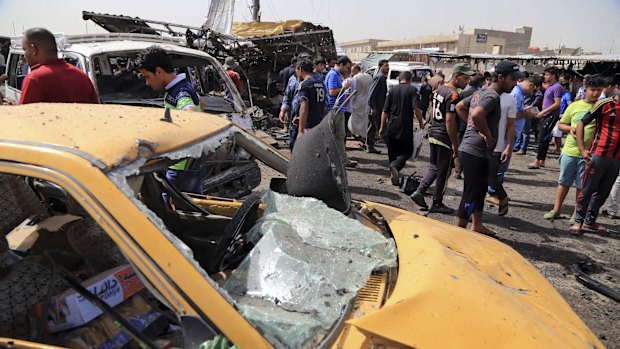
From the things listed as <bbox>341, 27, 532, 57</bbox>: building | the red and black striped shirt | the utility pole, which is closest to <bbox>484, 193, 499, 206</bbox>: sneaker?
the red and black striped shirt

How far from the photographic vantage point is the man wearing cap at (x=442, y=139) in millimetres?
4637

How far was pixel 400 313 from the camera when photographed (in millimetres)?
1486

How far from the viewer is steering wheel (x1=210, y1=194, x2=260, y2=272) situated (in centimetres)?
184

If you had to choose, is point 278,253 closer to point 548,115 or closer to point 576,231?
point 576,231

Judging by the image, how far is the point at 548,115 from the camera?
27.5 ft

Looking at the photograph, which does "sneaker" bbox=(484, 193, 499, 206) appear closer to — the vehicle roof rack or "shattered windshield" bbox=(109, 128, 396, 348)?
"shattered windshield" bbox=(109, 128, 396, 348)

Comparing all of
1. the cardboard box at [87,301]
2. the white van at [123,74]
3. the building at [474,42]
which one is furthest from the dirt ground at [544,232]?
the building at [474,42]

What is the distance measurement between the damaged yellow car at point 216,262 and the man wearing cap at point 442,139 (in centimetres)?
247

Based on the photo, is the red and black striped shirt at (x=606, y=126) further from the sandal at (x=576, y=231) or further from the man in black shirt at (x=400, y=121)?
the man in black shirt at (x=400, y=121)

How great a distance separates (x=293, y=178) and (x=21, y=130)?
4.43 feet

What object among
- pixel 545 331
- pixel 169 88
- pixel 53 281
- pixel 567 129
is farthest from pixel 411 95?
pixel 53 281

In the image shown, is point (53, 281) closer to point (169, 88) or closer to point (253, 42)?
point (169, 88)

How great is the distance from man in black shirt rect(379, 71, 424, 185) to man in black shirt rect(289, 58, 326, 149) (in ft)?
3.72

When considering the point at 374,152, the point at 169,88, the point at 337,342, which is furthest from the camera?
the point at 374,152
